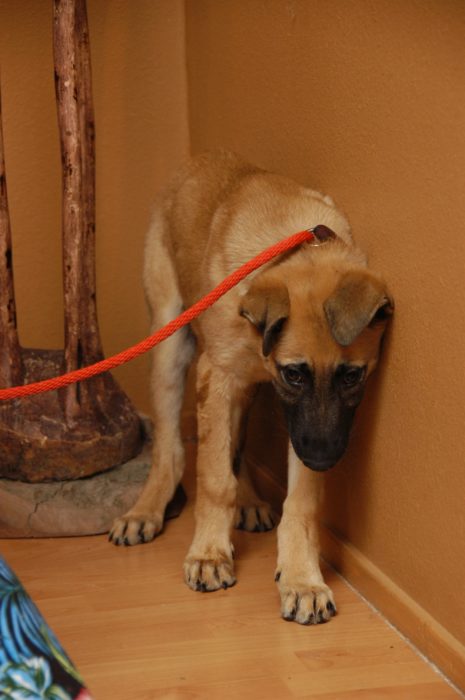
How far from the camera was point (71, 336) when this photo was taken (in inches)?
162

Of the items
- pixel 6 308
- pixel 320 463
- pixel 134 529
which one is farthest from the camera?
pixel 6 308

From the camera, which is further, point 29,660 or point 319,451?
point 319,451

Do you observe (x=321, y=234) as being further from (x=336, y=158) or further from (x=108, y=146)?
(x=108, y=146)

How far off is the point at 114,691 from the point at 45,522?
4.35ft

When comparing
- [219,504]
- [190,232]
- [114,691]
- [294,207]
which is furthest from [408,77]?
[114,691]

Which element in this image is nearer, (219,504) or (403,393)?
(403,393)

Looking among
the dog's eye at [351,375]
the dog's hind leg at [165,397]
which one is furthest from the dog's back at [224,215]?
the dog's eye at [351,375]

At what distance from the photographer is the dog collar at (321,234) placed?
313cm

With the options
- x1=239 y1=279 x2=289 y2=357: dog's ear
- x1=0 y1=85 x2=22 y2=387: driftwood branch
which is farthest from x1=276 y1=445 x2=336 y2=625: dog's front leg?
x1=0 y1=85 x2=22 y2=387: driftwood branch

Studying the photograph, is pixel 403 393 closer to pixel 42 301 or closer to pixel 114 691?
pixel 114 691

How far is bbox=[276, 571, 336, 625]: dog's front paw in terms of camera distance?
311cm

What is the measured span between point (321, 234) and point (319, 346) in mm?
429

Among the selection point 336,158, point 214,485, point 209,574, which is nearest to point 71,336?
point 214,485

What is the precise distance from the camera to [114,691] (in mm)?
2701
